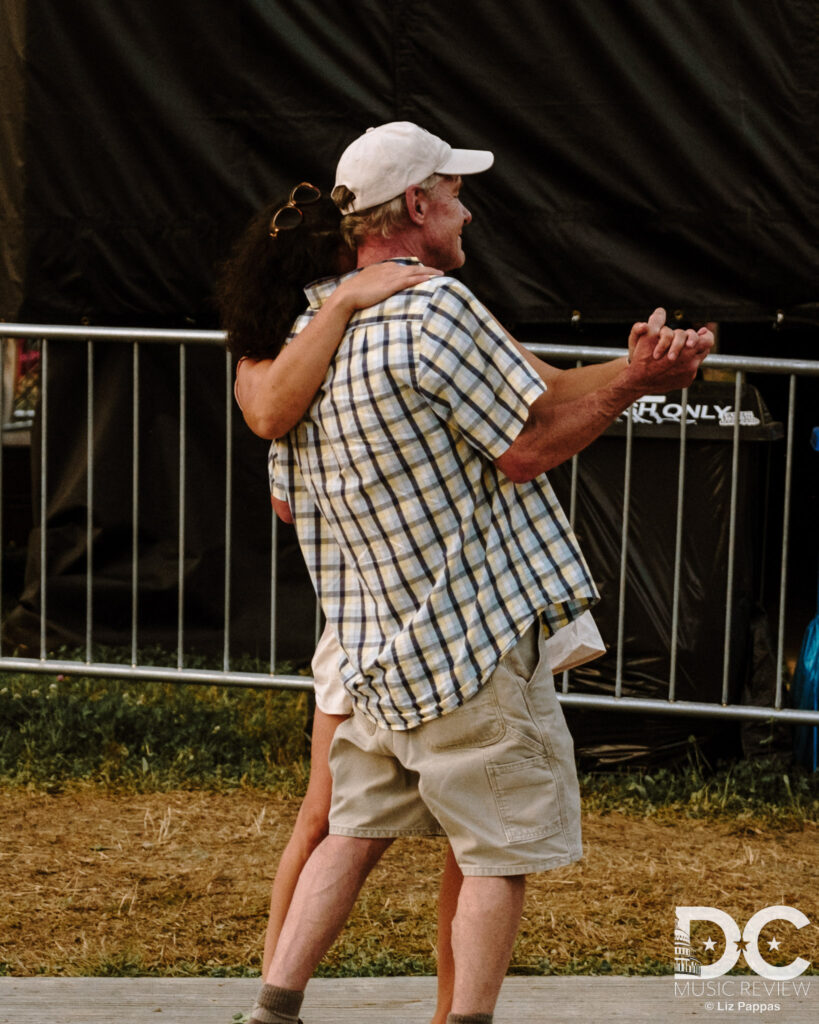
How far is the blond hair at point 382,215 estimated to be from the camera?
2.74 metres

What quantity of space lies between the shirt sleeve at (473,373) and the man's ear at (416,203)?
212mm

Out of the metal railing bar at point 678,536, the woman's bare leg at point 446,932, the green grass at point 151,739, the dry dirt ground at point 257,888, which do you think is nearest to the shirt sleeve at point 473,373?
the woman's bare leg at point 446,932

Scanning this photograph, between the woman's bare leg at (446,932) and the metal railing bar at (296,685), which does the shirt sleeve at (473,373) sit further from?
the metal railing bar at (296,685)

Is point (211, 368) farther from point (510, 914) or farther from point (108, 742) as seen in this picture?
point (510, 914)

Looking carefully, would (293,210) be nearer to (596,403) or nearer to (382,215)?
(382,215)

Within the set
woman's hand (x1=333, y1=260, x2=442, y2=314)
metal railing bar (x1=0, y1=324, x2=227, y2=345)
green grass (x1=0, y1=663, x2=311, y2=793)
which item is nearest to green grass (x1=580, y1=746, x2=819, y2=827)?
green grass (x1=0, y1=663, x2=311, y2=793)

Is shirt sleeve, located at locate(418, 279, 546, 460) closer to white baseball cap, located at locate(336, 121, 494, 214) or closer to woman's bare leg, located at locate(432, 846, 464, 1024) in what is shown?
white baseball cap, located at locate(336, 121, 494, 214)

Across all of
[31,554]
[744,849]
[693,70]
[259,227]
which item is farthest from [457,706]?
[31,554]

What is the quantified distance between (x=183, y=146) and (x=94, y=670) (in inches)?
84.3

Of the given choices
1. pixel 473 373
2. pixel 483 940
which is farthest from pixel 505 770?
pixel 473 373

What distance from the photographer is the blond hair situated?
108 inches

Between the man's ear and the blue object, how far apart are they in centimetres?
274

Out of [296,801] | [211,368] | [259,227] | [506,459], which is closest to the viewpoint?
[506,459]

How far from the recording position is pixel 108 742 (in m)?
5.55
